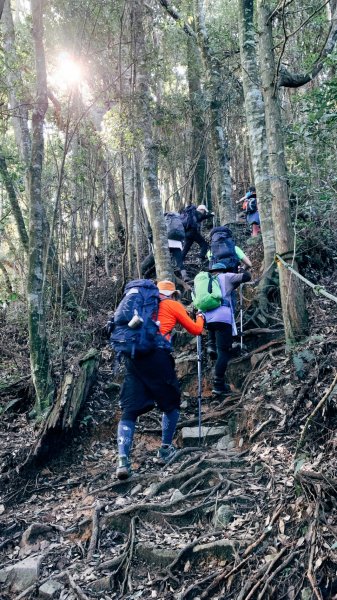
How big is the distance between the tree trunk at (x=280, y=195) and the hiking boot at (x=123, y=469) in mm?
2581

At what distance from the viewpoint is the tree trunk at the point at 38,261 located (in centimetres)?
857

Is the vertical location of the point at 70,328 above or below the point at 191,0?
below

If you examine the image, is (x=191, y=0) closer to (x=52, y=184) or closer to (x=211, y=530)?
(x=52, y=184)

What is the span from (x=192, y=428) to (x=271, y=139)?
407 centimetres

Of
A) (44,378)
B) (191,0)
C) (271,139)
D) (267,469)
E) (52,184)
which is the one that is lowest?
(267,469)

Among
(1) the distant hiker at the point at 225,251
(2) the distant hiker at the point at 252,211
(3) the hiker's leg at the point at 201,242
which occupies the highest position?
(2) the distant hiker at the point at 252,211

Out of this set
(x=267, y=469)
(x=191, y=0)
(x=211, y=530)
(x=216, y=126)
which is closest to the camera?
(x=211, y=530)

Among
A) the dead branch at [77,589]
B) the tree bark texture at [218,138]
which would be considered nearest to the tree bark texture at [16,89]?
the tree bark texture at [218,138]

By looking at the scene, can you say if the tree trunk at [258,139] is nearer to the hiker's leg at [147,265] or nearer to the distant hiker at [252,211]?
the distant hiker at [252,211]

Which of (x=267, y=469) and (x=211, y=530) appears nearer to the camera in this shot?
(x=211, y=530)

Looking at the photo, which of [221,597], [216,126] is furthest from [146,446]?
[216,126]

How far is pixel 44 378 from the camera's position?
8.59m

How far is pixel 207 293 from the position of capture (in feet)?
24.9

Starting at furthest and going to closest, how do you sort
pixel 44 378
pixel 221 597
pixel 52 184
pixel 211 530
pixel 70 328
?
pixel 52 184, pixel 70 328, pixel 44 378, pixel 211 530, pixel 221 597
